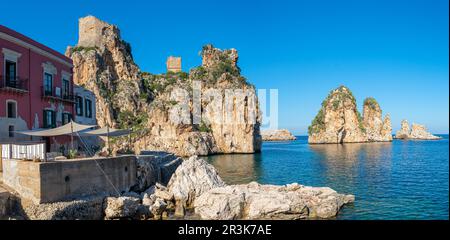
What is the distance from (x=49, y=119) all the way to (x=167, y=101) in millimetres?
51342

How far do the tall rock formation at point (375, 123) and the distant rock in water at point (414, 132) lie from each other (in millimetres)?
43578

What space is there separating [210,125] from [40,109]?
183 feet

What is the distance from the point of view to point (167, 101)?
77750mm

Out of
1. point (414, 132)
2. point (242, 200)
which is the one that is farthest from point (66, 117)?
point (414, 132)

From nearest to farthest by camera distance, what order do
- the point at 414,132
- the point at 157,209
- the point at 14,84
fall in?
1. the point at 157,209
2. the point at 14,84
3. the point at 414,132

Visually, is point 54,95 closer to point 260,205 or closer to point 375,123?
point 260,205

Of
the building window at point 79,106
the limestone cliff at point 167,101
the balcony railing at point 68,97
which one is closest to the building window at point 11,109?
the balcony railing at point 68,97

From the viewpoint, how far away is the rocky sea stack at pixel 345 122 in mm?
133750

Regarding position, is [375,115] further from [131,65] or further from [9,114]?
[9,114]

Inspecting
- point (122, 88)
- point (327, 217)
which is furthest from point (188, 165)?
point (122, 88)

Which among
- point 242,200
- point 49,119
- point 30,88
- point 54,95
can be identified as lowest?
point 242,200

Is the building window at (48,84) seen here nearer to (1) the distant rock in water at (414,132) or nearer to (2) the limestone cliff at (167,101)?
(2) the limestone cliff at (167,101)
